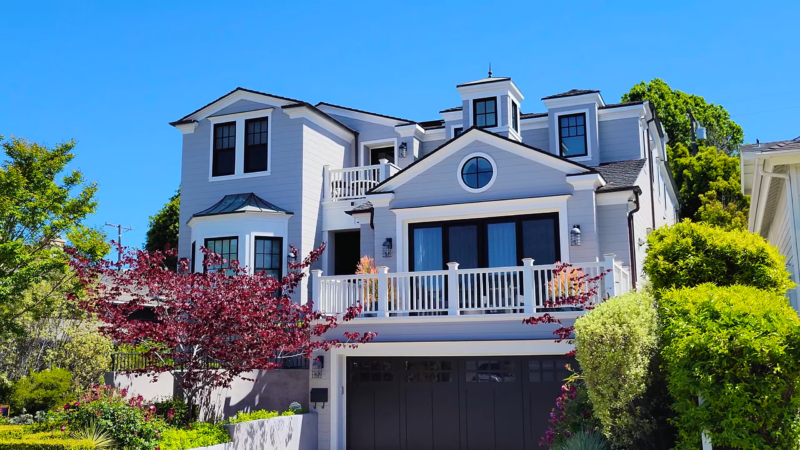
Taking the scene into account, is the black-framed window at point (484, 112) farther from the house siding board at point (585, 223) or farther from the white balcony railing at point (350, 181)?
the house siding board at point (585, 223)

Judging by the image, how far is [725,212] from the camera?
30391 mm

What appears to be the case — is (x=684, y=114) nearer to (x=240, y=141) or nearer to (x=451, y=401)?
(x=240, y=141)

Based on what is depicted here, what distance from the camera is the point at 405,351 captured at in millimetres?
14914

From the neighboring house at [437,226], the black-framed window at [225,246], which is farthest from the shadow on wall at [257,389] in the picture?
the black-framed window at [225,246]

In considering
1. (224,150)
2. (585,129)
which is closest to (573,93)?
(585,129)

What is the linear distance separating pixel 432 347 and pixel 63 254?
8.30 m

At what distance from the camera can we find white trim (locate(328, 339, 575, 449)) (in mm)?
13945

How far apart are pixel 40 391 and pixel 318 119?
33.7ft

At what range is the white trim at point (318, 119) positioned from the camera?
20.5 metres

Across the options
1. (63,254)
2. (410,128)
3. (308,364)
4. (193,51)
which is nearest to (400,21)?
(193,51)

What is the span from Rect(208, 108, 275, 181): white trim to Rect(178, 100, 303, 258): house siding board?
2.9 inches

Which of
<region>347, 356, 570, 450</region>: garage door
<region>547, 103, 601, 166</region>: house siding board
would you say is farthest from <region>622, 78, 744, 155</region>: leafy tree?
<region>347, 356, 570, 450</region>: garage door

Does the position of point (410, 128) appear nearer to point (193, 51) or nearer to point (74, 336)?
point (193, 51)

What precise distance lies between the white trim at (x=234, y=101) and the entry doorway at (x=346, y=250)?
4201 mm
